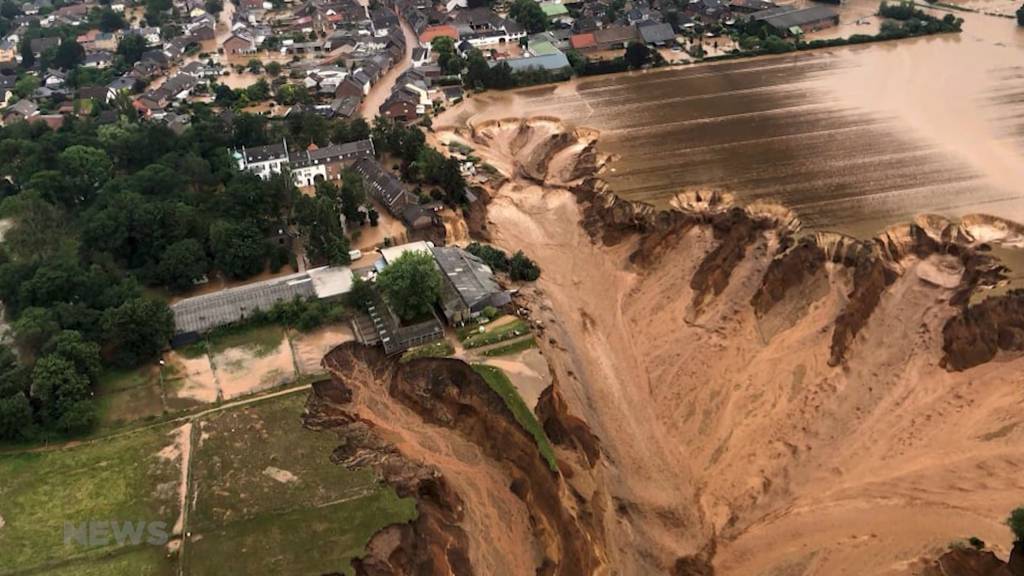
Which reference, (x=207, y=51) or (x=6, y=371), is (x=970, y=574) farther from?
(x=207, y=51)

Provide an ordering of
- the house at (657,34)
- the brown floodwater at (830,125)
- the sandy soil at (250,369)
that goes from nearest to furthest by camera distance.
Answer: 1. the sandy soil at (250,369)
2. the brown floodwater at (830,125)
3. the house at (657,34)

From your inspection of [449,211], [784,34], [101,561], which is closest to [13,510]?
[101,561]

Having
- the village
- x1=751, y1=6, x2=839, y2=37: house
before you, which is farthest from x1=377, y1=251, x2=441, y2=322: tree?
x1=751, y1=6, x2=839, y2=37: house

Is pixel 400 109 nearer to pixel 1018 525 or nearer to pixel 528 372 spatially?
pixel 528 372

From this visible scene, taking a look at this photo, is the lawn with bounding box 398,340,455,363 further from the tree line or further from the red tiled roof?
the red tiled roof

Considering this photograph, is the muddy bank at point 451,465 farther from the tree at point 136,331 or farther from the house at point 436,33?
the house at point 436,33

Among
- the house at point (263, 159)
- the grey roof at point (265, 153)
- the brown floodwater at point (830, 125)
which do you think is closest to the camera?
the brown floodwater at point (830, 125)

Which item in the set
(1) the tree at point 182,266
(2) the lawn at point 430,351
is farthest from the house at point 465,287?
(1) the tree at point 182,266
